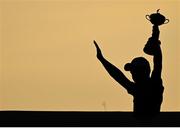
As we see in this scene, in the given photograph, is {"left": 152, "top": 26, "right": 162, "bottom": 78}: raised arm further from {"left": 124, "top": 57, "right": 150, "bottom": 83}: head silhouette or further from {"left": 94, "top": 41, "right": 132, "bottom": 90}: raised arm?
{"left": 94, "top": 41, "right": 132, "bottom": 90}: raised arm

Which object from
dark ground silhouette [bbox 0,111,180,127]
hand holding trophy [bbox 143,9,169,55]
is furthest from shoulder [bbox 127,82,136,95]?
hand holding trophy [bbox 143,9,169,55]

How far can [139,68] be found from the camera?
3.25 metres

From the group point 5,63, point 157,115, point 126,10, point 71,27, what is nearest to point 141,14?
point 126,10

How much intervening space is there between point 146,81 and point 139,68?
0.39ft

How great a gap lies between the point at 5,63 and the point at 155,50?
1210 mm

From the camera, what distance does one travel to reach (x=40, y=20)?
331 centimetres

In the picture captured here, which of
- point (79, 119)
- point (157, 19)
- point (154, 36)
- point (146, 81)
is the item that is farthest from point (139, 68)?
point (79, 119)

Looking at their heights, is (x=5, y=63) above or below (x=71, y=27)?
below

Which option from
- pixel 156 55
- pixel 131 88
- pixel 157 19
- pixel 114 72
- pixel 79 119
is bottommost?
pixel 79 119

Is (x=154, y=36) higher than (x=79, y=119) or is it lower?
higher

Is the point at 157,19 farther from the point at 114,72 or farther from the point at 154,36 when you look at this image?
the point at 114,72

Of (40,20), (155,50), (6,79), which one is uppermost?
(40,20)

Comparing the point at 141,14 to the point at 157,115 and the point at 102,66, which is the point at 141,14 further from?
the point at 157,115

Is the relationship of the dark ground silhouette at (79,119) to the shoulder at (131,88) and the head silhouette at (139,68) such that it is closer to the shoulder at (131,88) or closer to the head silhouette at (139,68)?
the shoulder at (131,88)
